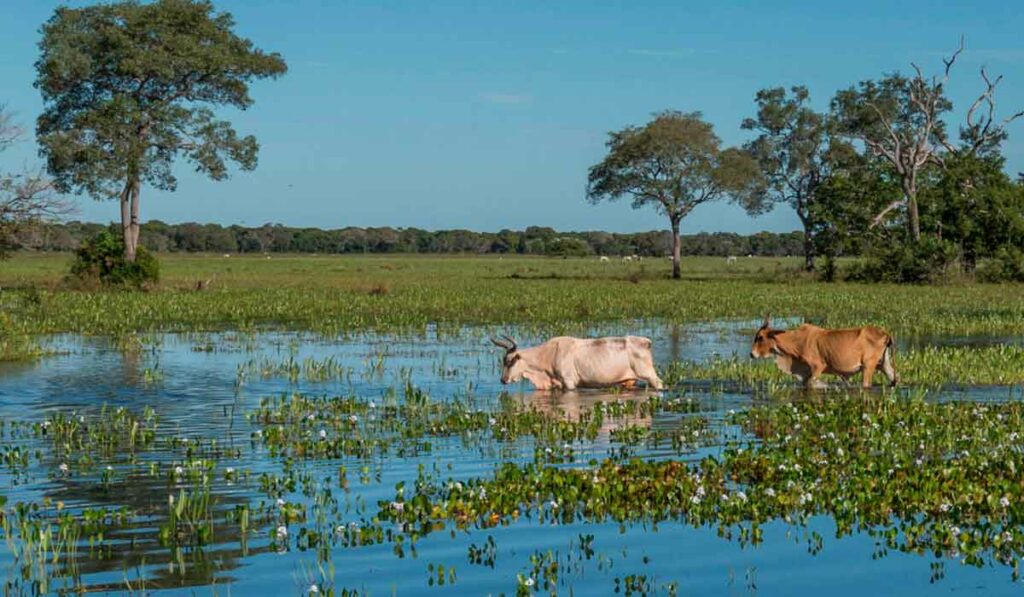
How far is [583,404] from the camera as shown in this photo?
54.2 ft

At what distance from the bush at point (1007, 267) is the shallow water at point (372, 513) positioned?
41.0m

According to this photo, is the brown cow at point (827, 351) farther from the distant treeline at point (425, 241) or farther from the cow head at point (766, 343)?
the distant treeline at point (425, 241)

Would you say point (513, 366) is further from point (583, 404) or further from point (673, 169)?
point (673, 169)

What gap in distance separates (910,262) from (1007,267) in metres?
4.29

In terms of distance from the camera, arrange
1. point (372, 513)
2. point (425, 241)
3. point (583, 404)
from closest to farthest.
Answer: point (372, 513) → point (583, 404) → point (425, 241)

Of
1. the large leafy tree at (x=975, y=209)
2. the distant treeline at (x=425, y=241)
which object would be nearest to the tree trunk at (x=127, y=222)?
the large leafy tree at (x=975, y=209)

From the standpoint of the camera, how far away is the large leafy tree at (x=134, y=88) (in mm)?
50125

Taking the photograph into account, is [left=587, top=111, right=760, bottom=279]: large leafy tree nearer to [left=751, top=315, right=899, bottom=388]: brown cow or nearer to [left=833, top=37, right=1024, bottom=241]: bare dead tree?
[left=833, top=37, right=1024, bottom=241]: bare dead tree

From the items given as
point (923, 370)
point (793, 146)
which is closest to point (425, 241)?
point (793, 146)

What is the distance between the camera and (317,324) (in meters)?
31.4

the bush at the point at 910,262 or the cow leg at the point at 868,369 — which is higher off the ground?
the bush at the point at 910,262

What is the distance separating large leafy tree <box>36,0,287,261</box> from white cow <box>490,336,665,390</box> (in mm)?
Result: 35839

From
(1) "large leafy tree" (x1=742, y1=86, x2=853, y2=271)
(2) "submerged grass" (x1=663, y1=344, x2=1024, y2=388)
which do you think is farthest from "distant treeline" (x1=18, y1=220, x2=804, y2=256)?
(2) "submerged grass" (x1=663, y1=344, x2=1024, y2=388)

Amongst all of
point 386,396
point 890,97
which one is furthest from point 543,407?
point 890,97
